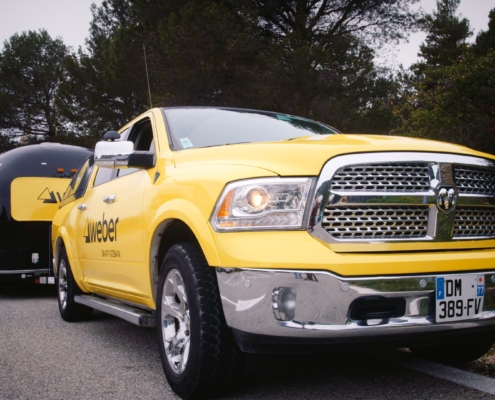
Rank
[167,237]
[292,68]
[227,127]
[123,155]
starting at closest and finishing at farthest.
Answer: [167,237]
[123,155]
[227,127]
[292,68]


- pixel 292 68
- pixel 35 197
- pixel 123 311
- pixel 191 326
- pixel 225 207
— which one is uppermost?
pixel 292 68

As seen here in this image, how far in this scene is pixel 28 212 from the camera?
28.1ft

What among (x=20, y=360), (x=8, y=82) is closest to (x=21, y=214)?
(x=20, y=360)

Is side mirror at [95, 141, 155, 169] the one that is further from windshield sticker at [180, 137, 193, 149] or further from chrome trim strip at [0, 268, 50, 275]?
chrome trim strip at [0, 268, 50, 275]

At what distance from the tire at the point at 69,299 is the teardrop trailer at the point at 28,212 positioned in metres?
2.21

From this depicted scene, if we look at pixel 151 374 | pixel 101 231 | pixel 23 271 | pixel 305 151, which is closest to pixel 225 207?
pixel 305 151

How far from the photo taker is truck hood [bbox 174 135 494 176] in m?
2.95

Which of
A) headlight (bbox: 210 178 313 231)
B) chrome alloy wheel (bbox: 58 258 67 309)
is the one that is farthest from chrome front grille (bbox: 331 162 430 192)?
chrome alloy wheel (bbox: 58 258 67 309)

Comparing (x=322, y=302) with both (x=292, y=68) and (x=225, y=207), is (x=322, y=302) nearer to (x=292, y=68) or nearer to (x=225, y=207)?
(x=225, y=207)

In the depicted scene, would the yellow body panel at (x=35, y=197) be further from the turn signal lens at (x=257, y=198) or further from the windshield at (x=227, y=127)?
the turn signal lens at (x=257, y=198)

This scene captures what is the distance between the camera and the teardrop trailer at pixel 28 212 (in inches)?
332

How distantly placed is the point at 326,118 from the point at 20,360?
58.6ft

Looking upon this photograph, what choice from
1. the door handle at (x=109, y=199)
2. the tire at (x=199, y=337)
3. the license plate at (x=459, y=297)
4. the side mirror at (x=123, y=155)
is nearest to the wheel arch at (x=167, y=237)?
the tire at (x=199, y=337)

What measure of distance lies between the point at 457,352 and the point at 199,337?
1733mm
